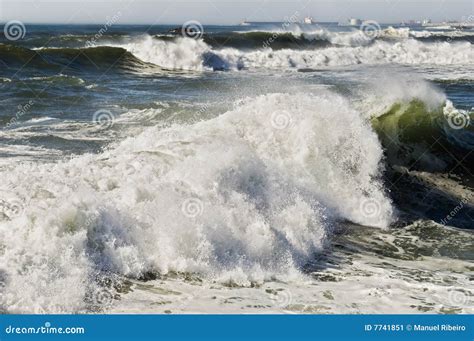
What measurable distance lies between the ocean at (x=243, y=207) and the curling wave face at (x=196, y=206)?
0.8 inches

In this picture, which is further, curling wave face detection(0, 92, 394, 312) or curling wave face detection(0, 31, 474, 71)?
curling wave face detection(0, 31, 474, 71)

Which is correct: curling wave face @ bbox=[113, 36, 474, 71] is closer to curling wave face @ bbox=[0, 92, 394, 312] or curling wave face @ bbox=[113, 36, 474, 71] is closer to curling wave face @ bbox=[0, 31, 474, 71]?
curling wave face @ bbox=[0, 31, 474, 71]

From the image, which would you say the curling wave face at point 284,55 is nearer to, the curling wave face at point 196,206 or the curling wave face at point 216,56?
the curling wave face at point 216,56

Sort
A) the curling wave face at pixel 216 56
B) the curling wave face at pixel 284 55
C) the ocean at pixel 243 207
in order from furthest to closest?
the curling wave face at pixel 284 55 < the curling wave face at pixel 216 56 < the ocean at pixel 243 207

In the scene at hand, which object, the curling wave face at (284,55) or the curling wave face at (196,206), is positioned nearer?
the curling wave face at (196,206)

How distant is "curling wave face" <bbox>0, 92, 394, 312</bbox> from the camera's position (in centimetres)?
570

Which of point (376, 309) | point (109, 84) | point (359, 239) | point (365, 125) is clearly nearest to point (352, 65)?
point (109, 84)

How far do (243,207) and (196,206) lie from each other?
0.67 m

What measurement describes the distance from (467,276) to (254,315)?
2988 millimetres

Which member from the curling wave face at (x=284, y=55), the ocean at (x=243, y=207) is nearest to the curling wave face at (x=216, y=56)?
the curling wave face at (x=284, y=55)

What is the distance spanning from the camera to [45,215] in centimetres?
604

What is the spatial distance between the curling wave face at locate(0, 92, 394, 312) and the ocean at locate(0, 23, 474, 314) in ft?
0.07

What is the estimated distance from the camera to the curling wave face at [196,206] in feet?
18.7

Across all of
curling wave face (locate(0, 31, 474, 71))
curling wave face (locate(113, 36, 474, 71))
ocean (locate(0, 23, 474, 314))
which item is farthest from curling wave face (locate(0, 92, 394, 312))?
curling wave face (locate(113, 36, 474, 71))
